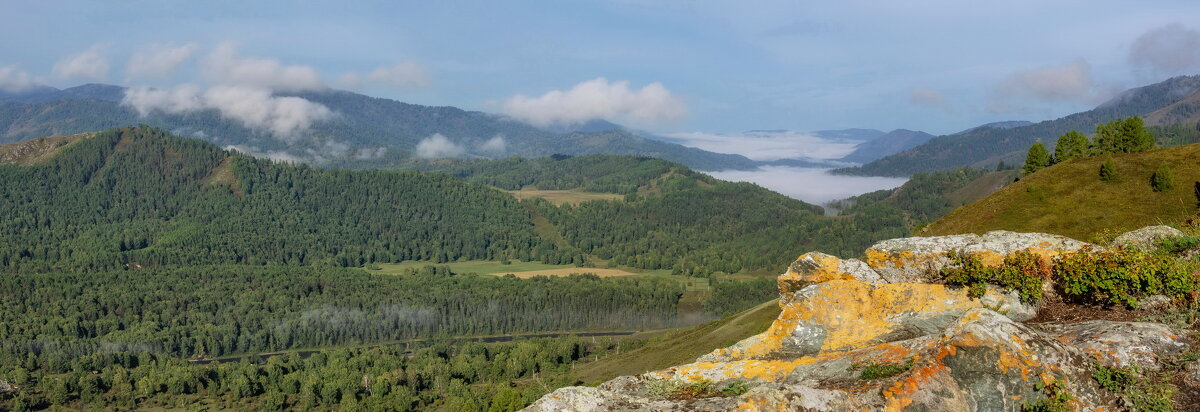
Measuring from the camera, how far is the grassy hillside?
82744 millimetres

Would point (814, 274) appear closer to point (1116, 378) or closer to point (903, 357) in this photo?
point (903, 357)

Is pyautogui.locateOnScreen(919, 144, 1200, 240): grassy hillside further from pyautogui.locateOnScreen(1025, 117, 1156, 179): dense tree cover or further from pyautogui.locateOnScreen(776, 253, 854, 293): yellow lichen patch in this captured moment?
pyautogui.locateOnScreen(776, 253, 854, 293): yellow lichen patch

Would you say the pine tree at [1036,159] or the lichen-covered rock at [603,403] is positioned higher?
the pine tree at [1036,159]

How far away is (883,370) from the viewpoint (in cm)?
1691

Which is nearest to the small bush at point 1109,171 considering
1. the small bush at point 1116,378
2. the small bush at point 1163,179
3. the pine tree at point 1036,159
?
the small bush at point 1163,179

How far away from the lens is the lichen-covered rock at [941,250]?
2606 cm

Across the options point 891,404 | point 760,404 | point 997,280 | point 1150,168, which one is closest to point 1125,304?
point 997,280

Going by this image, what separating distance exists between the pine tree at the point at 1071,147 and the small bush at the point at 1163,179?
43895mm

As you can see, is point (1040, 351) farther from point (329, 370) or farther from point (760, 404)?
point (329, 370)

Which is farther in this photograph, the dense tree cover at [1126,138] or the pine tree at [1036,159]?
the pine tree at [1036,159]

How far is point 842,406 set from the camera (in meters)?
15.1

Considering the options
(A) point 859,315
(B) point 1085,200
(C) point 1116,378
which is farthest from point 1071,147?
(C) point 1116,378

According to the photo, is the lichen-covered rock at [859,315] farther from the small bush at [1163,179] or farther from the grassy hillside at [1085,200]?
the small bush at [1163,179]

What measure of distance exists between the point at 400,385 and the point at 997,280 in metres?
175
